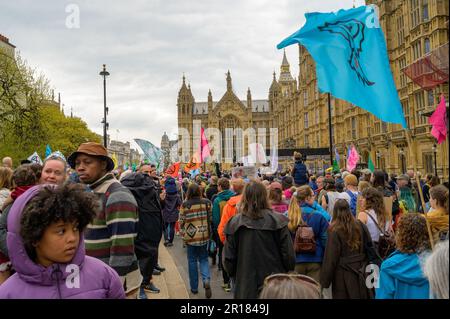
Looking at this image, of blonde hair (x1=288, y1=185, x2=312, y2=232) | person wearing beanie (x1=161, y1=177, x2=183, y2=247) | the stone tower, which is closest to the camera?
blonde hair (x1=288, y1=185, x2=312, y2=232)

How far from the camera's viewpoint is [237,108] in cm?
10644

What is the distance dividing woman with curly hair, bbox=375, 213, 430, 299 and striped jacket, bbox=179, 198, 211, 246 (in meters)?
3.82

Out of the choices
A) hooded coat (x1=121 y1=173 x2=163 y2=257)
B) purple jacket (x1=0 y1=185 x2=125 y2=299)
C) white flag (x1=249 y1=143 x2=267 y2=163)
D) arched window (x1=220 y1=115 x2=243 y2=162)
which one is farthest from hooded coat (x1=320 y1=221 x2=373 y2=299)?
arched window (x1=220 y1=115 x2=243 y2=162)

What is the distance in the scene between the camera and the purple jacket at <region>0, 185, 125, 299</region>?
2.08 metres

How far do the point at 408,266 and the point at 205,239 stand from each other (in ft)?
13.2

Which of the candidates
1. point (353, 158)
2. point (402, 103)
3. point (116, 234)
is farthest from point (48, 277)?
point (402, 103)

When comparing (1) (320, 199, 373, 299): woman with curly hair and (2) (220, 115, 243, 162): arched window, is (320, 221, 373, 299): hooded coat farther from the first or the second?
(2) (220, 115, 243, 162): arched window

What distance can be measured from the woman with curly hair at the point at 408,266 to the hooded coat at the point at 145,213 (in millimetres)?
3494

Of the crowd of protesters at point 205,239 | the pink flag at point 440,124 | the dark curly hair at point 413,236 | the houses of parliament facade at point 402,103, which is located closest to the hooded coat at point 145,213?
the crowd of protesters at point 205,239

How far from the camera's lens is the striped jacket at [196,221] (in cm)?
653

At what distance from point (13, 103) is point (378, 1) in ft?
102

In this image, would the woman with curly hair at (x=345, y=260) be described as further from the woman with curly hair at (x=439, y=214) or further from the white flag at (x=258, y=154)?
the white flag at (x=258, y=154)
